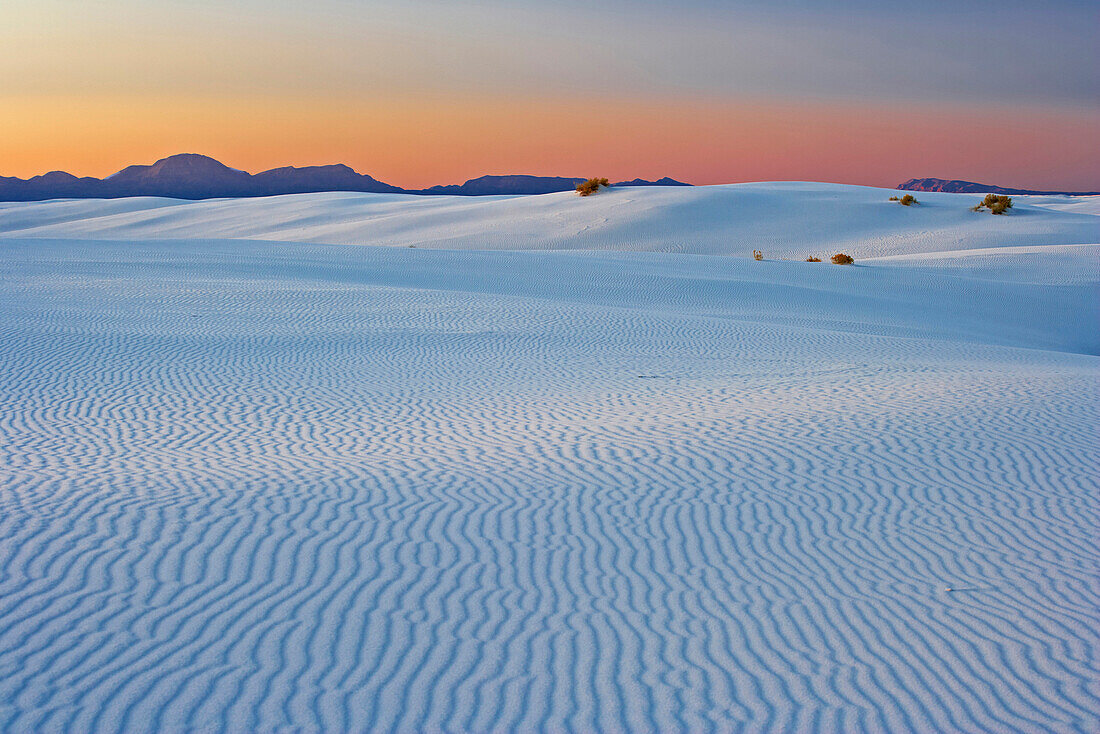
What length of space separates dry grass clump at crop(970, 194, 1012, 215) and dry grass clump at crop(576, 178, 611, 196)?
53.7ft

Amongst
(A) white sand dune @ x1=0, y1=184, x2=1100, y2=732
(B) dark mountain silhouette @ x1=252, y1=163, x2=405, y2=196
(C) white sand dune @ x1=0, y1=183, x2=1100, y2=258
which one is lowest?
(A) white sand dune @ x1=0, y1=184, x2=1100, y2=732

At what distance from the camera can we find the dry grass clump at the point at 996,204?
1427 inches

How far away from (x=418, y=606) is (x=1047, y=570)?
12.0 ft

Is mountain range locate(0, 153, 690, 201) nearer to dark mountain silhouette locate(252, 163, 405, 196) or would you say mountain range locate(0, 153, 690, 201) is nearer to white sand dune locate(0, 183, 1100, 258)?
dark mountain silhouette locate(252, 163, 405, 196)

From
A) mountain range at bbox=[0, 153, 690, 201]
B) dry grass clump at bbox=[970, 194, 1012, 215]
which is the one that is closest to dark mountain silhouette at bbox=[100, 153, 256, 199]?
mountain range at bbox=[0, 153, 690, 201]

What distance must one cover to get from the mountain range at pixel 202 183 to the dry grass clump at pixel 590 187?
85.1 m

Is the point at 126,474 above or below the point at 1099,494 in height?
above

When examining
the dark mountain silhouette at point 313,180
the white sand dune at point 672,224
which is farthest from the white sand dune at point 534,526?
the dark mountain silhouette at point 313,180

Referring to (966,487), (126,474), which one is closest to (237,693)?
(126,474)

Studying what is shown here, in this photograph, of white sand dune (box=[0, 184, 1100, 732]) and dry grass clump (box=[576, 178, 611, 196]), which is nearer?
white sand dune (box=[0, 184, 1100, 732])

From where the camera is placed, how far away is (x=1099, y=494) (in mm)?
6551

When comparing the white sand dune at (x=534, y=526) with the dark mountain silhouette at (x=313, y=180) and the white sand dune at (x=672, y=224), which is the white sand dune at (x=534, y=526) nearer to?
the white sand dune at (x=672, y=224)

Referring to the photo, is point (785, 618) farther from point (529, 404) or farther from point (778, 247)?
point (778, 247)

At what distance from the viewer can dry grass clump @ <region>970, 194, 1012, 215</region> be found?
119 ft
